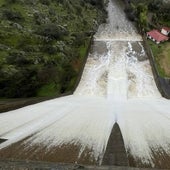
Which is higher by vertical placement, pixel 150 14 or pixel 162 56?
pixel 150 14

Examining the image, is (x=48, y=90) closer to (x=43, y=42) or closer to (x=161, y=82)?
(x=43, y=42)

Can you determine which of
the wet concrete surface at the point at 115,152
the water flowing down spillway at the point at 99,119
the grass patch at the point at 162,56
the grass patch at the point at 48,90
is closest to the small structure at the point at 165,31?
the grass patch at the point at 162,56

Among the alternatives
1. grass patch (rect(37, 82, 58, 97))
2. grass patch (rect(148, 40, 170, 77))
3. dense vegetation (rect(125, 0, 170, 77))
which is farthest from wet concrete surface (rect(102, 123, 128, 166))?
dense vegetation (rect(125, 0, 170, 77))

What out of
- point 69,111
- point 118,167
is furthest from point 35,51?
point 118,167

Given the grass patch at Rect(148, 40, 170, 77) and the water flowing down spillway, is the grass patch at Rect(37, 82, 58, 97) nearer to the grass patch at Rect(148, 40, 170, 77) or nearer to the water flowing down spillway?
the water flowing down spillway

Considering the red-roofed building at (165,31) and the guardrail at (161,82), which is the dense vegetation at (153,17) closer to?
the guardrail at (161,82)

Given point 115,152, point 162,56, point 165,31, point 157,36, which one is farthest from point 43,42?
point 115,152
